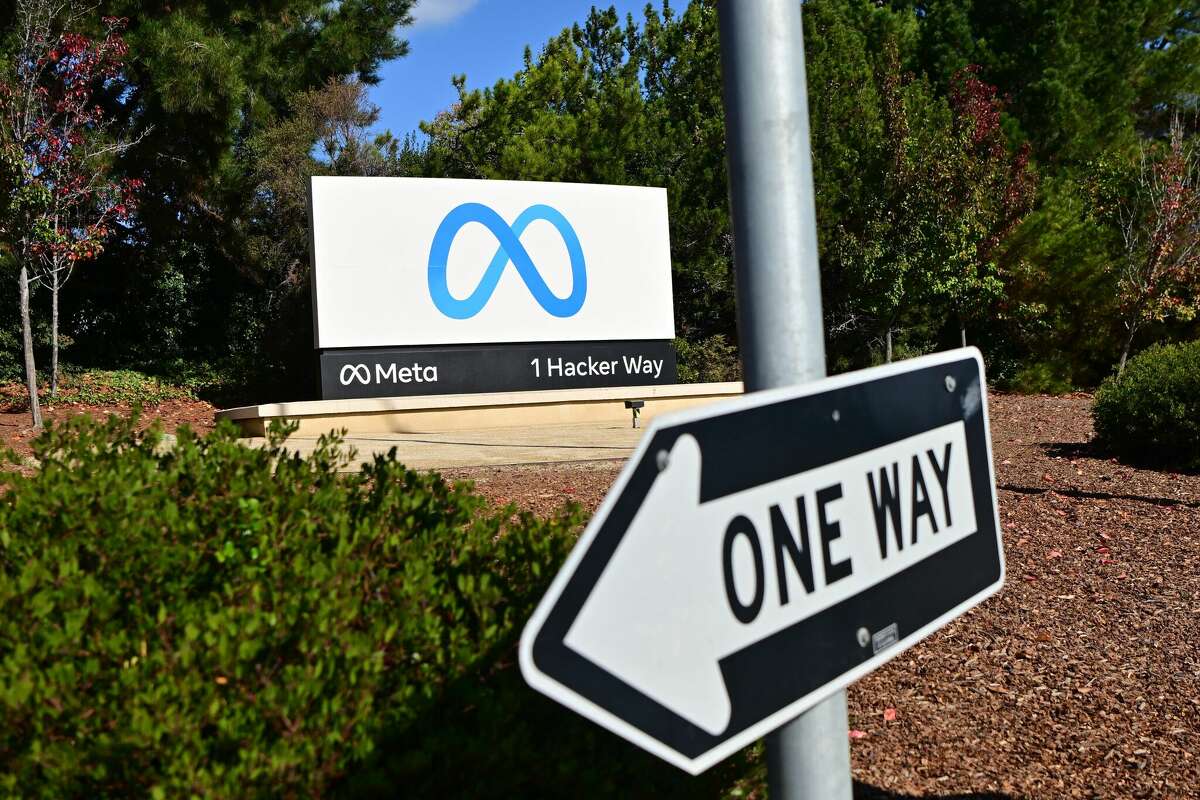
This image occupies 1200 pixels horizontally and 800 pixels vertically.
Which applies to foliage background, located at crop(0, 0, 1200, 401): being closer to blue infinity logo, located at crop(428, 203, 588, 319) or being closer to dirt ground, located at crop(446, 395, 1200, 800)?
blue infinity logo, located at crop(428, 203, 588, 319)

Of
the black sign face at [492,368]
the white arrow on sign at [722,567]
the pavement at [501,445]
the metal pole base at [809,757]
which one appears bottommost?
the metal pole base at [809,757]

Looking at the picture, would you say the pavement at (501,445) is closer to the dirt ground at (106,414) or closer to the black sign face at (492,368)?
the black sign face at (492,368)

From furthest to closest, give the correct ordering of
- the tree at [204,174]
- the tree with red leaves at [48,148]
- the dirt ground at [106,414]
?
the tree at [204,174]
the tree with red leaves at [48,148]
the dirt ground at [106,414]

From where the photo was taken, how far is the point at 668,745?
1.07m

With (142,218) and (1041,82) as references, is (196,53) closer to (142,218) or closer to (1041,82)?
(142,218)

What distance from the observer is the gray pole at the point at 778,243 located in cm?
125

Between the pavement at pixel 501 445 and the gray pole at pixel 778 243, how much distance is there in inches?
295

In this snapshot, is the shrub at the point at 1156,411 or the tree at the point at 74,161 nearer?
the shrub at the point at 1156,411

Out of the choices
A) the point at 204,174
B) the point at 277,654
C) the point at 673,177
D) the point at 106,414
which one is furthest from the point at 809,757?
the point at 673,177

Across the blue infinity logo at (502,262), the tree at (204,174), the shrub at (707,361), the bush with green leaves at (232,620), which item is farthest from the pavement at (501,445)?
the tree at (204,174)

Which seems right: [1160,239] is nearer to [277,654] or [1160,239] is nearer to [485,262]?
[485,262]

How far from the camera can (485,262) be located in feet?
53.5

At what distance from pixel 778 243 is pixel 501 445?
1107 centimetres

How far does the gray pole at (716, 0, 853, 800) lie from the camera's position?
49.3 inches
